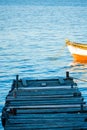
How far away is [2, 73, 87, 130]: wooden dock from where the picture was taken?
51.4 feet

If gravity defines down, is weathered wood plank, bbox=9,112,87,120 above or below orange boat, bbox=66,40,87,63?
below

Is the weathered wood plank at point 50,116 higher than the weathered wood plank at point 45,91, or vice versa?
the weathered wood plank at point 45,91

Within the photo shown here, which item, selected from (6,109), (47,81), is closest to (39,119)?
(6,109)

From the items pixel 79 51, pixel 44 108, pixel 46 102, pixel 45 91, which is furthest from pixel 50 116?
pixel 79 51

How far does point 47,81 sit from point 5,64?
73.8ft

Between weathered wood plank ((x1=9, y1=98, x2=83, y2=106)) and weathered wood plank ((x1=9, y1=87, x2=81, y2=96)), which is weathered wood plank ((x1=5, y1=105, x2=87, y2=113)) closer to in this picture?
weathered wood plank ((x1=9, y1=98, x2=83, y2=106))

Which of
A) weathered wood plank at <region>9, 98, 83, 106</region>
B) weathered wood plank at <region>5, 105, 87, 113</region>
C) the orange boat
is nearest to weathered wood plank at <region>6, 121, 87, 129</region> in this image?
weathered wood plank at <region>5, 105, 87, 113</region>

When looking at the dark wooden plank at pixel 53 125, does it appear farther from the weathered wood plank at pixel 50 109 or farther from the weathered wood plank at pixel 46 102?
the weathered wood plank at pixel 46 102

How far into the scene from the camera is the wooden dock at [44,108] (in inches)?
617

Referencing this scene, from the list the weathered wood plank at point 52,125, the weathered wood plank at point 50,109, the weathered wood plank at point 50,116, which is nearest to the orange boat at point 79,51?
the weathered wood plank at point 50,109

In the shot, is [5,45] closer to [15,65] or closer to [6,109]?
[15,65]

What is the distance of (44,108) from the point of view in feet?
57.6

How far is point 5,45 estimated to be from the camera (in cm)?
6241

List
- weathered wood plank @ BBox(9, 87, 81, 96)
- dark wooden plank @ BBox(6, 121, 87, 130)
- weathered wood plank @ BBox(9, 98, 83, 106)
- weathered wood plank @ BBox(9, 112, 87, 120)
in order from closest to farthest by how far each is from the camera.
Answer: dark wooden plank @ BBox(6, 121, 87, 130) < weathered wood plank @ BBox(9, 112, 87, 120) < weathered wood plank @ BBox(9, 98, 83, 106) < weathered wood plank @ BBox(9, 87, 81, 96)
